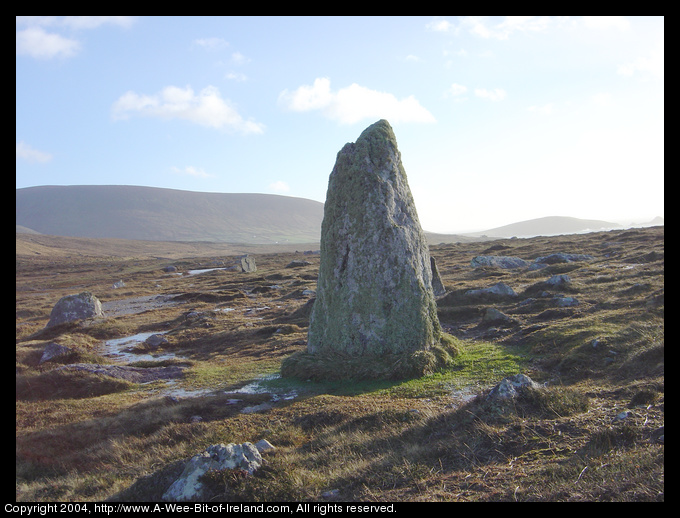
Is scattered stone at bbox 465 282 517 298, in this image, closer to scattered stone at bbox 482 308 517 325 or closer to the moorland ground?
the moorland ground

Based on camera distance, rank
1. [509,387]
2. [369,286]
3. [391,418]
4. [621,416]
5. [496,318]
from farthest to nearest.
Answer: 1. [496,318]
2. [369,286]
3. [391,418]
4. [509,387]
5. [621,416]

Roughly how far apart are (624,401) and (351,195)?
828 cm

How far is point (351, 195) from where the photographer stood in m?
12.8

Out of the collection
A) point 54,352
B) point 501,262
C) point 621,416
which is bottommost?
point 54,352

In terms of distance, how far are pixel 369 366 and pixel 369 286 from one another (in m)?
2.17

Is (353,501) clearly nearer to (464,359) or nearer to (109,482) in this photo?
(109,482)

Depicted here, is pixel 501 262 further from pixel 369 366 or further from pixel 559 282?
pixel 369 366

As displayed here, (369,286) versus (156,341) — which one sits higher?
(369,286)

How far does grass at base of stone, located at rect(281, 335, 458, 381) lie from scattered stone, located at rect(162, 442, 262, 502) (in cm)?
528

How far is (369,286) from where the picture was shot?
12.0 meters

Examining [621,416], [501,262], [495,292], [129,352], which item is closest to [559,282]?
[495,292]

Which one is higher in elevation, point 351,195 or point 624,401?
point 351,195

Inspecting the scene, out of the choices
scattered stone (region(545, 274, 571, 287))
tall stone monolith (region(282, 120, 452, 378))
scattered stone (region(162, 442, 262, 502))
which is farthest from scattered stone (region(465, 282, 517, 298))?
scattered stone (region(162, 442, 262, 502))
